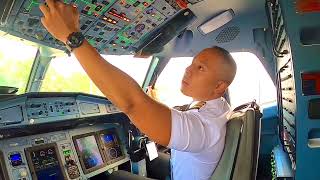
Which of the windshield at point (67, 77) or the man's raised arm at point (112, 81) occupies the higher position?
the windshield at point (67, 77)

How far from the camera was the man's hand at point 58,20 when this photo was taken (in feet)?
4.21

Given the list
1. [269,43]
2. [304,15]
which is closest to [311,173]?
[304,15]

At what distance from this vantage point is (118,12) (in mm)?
2510

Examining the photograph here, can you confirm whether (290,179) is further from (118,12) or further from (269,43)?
(269,43)

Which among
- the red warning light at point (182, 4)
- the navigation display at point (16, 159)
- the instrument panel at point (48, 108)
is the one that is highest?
the red warning light at point (182, 4)

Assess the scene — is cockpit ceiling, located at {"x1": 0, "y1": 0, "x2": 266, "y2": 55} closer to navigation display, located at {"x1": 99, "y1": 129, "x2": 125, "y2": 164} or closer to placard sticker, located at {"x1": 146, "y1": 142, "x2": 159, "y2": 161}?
navigation display, located at {"x1": 99, "y1": 129, "x2": 125, "y2": 164}

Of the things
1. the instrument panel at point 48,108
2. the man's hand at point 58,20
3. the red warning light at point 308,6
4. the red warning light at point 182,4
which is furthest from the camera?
the red warning light at point 182,4

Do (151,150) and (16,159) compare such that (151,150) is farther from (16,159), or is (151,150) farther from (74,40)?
(74,40)

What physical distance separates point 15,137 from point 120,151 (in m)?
1.25

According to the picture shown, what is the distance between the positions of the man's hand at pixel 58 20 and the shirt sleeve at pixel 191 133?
52cm

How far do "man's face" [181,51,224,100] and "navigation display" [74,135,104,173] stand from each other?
5.06ft

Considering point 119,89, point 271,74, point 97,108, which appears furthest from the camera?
point 271,74

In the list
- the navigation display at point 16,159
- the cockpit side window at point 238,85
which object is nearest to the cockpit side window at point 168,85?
the cockpit side window at point 238,85

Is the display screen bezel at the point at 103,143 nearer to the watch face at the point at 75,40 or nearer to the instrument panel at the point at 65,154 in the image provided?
the instrument panel at the point at 65,154
